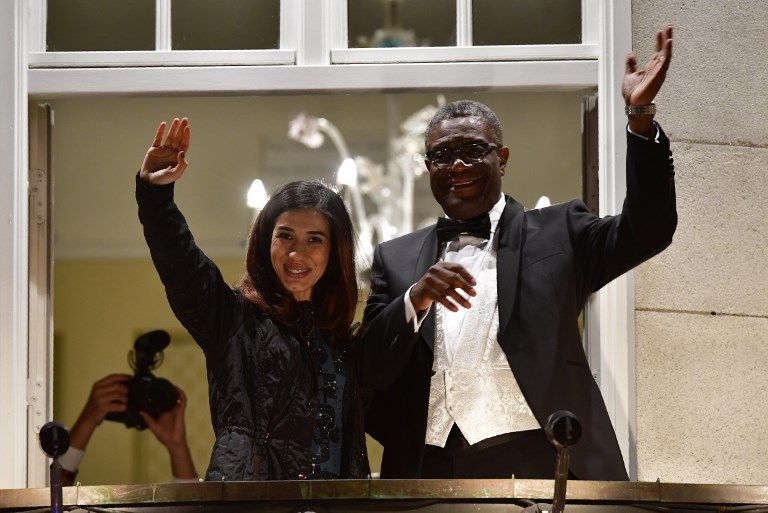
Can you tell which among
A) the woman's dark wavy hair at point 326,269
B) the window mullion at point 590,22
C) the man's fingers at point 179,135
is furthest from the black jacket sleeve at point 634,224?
the man's fingers at point 179,135

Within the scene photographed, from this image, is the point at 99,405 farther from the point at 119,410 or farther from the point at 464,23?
the point at 464,23

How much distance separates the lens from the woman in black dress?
294cm

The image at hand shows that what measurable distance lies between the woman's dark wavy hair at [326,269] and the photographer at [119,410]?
1.32 meters

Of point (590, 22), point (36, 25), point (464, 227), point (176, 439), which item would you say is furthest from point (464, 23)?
point (176, 439)

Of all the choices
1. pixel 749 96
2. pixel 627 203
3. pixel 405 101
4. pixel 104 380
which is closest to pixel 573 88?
pixel 749 96

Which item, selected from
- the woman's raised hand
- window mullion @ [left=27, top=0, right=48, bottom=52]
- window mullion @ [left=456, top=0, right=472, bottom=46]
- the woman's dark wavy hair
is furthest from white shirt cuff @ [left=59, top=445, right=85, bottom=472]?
window mullion @ [left=456, top=0, right=472, bottom=46]

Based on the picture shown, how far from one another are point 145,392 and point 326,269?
5.33ft

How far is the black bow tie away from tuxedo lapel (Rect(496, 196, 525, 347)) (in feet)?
0.13

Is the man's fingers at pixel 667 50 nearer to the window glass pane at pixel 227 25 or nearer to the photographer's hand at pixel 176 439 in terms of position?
the window glass pane at pixel 227 25

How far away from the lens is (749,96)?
12.8 feet

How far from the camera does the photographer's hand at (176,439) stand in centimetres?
443

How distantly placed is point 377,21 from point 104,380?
170cm

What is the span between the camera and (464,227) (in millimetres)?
3471

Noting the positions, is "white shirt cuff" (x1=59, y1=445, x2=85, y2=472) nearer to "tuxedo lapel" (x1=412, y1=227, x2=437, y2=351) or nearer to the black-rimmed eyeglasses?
"tuxedo lapel" (x1=412, y1=227, x2=437, y2=351)
